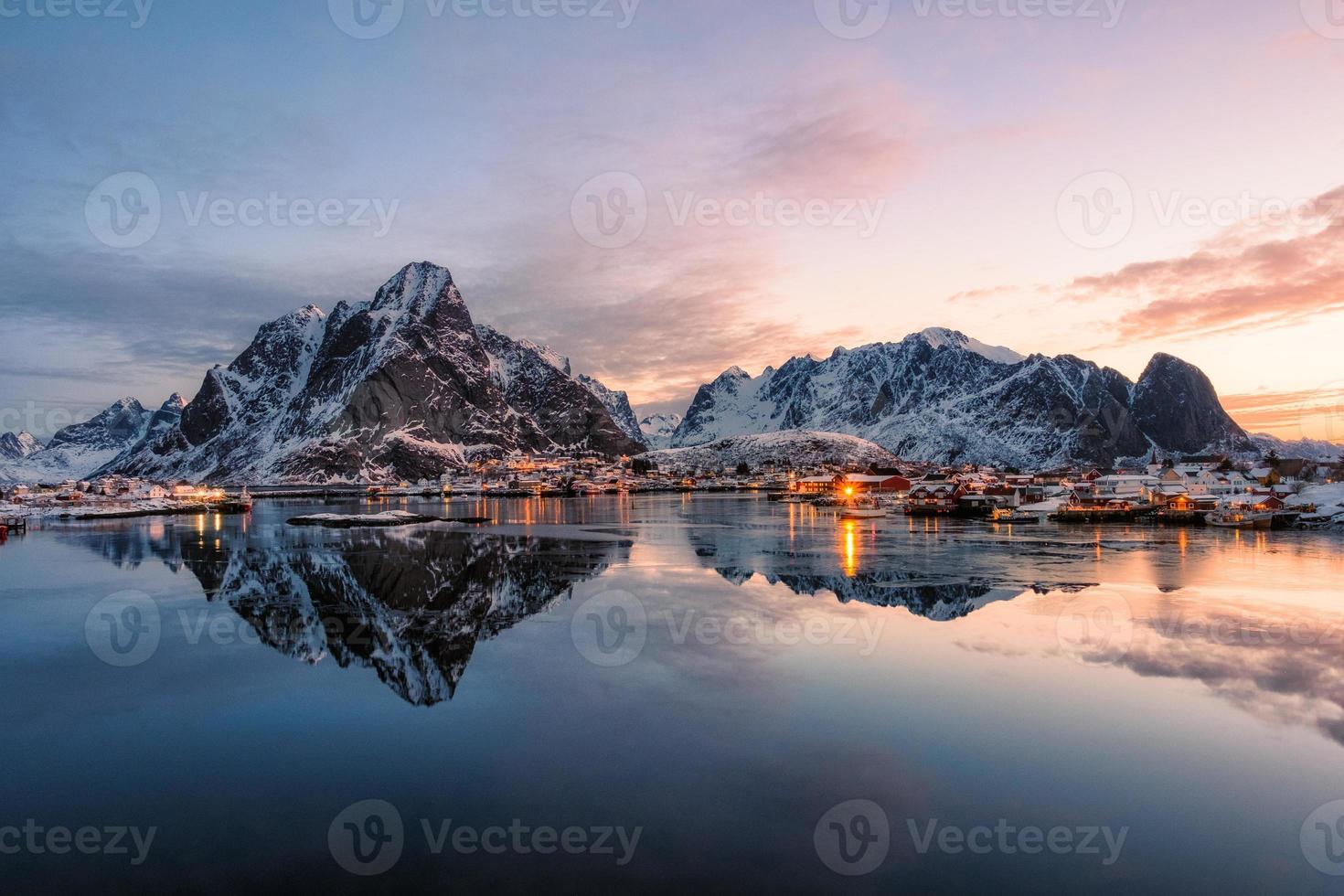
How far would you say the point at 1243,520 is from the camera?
69875 mm

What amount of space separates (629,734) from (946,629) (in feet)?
45.5

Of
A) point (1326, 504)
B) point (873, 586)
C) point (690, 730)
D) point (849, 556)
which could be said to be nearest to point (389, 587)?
point (873, 586)

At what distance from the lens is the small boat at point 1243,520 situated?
68.9 meters

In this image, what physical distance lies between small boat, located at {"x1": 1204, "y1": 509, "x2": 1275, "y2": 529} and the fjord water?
41795 millimetres

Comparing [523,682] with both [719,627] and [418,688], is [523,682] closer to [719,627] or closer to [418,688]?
[418,688]

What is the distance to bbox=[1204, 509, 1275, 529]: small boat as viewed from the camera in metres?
68.9

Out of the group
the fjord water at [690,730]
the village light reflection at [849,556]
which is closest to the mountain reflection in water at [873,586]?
the fjord water at [690,730]

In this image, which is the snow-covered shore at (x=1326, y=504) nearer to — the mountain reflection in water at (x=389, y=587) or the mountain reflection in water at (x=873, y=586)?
the mountain reflection in water at (x=873, y=586)

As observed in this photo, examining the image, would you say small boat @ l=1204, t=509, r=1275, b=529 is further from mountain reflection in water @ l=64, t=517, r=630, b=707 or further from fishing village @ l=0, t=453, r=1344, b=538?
mountain reflection in water @ l=64, t=517, r=630, b=707

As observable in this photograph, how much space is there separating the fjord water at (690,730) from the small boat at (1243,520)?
41795 mm

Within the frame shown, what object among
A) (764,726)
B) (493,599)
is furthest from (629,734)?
(493,599)

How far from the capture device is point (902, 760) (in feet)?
46.3

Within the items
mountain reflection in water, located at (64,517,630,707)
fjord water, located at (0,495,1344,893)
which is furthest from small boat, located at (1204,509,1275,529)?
mountain reflection in water, located at (64,517,630,707)

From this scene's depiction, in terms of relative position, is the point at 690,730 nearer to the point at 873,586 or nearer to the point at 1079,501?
the point at 873,586
